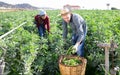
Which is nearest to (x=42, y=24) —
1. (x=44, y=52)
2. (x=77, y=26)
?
(x=44, y=52)

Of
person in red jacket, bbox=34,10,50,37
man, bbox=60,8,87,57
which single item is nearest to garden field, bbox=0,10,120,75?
man, bbox=60,8,87,57

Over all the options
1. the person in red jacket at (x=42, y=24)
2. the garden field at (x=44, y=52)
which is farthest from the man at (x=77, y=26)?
the person in red jacket at (x=42, y=24)

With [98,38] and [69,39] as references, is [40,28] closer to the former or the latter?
[69,39]

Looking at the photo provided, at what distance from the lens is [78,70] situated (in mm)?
5059

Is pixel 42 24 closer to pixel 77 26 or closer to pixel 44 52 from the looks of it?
pixel 44 52

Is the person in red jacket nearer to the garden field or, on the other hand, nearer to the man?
the garden field

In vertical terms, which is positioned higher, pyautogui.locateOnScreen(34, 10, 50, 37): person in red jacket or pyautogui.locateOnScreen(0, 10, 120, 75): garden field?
pyautogui.locateOnScreen(34, 10, 50, 37): person in red jacket

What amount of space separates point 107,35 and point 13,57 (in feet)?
7.10

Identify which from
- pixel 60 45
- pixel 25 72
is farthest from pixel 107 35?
pixel 25 72

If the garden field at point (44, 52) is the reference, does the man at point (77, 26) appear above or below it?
above

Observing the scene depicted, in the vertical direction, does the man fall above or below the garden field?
above

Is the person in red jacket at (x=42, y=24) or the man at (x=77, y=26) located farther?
the person in red jacket at (x=42, y=24)

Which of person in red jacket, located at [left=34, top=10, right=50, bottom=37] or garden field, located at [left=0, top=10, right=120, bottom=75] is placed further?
person in red jacket, located at [left=34, top=10, right=50, bottom=37]

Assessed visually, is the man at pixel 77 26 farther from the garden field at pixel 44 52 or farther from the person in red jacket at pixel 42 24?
the person in red jacket at pixel 42 24
